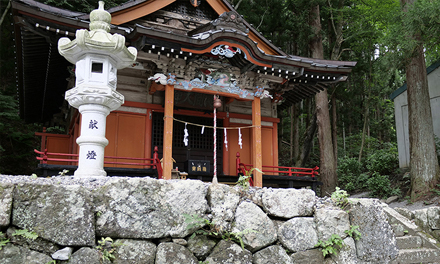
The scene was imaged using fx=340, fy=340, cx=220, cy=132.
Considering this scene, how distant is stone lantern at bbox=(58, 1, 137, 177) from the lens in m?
5.35

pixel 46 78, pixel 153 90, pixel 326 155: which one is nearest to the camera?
pixel 153 90

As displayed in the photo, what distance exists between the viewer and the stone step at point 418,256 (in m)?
5.31

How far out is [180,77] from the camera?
9414 millimetres

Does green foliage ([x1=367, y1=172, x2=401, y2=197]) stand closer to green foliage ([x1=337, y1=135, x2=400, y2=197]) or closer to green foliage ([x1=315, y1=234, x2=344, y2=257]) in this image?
green foliage ([x1=337, y1=135, x2=400, y2=197])

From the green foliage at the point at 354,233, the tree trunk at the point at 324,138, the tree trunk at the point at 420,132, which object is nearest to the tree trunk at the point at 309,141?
the tree trunk at the point at 324,138

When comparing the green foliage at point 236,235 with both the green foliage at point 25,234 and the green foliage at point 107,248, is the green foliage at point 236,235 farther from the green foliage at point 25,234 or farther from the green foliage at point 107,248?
the green foliage at point 25,234

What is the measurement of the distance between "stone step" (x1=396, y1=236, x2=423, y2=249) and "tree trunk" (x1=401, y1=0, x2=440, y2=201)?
584 cm

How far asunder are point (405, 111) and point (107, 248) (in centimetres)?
1475

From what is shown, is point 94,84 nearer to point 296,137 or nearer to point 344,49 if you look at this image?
point 344,49

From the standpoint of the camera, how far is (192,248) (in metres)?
4.27

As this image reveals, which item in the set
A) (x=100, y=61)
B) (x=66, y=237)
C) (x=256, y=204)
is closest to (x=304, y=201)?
(x=256, y=204)

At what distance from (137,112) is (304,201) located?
6499 mm

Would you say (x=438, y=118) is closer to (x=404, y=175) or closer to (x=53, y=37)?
(x=404, y=175)

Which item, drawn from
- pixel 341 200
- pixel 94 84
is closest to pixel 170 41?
pixel 94 84
